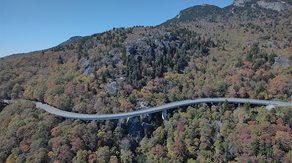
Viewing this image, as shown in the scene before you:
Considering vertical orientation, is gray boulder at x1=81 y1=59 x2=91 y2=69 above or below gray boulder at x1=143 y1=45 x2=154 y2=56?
below

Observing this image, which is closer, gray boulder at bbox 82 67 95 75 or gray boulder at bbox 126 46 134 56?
→ gray boulder at bbox 82 67 95 75

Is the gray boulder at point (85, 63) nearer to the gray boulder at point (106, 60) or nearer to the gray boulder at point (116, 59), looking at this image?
the gray boulder at point (106, 60)

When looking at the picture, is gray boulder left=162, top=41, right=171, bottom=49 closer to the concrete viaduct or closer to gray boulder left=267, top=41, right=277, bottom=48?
the concrete viaduct

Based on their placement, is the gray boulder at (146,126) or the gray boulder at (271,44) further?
the gray boulder at (271,44)

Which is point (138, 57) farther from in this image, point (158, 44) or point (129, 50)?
point (158, 44)

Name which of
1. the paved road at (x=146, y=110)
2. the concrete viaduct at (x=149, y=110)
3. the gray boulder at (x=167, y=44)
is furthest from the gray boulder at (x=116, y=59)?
the gray boulder at (x=167, y=44)

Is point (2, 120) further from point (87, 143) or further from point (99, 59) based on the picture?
point (99, 59)

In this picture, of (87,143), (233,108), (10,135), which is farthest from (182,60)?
(10,135)

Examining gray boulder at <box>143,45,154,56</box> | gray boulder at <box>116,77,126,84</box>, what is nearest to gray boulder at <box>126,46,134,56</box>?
gray boulder at <box>143,45,154,56</box>

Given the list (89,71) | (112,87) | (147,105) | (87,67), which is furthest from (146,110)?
(87,67)
